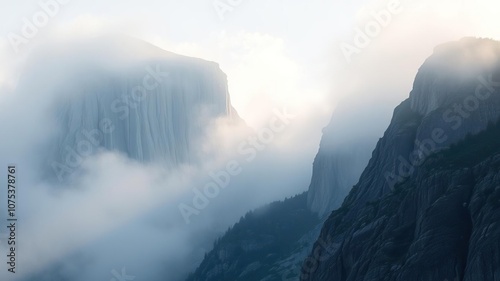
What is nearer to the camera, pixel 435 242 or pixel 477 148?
pixel 435 242

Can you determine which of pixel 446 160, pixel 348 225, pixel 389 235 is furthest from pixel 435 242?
pixel 348 225

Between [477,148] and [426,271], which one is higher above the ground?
[477,148]

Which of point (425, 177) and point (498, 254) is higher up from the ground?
point (425, 177)

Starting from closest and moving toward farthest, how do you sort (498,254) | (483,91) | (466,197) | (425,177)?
(498,254) < (466,197) < (425,177) < (483,91)

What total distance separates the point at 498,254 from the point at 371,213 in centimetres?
4943

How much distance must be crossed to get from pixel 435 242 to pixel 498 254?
13743mm

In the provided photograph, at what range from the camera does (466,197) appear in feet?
516

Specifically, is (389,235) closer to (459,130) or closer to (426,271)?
(426,271)

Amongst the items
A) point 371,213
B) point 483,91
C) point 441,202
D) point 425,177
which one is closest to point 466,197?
point 441,202

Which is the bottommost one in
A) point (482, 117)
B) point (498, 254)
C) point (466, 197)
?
point (498, 254)

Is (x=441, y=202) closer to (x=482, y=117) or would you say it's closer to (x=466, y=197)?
(x=466, y=197)

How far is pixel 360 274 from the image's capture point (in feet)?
540

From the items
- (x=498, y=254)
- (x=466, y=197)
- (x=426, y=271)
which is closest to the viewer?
(x=498, y=254)

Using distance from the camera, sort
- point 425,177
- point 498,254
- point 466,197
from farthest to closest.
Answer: point 425,177 → point 466,197 → point 498,254
